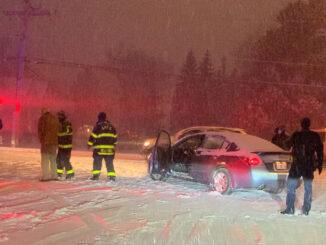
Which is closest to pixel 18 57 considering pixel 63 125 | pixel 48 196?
pixel 63 125

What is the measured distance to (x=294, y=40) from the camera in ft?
105

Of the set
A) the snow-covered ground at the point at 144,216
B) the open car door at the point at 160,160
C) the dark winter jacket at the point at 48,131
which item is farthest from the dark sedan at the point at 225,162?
the dark winter jacket at the point at 48,131

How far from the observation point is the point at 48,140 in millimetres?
9852

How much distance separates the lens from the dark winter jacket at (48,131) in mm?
9812

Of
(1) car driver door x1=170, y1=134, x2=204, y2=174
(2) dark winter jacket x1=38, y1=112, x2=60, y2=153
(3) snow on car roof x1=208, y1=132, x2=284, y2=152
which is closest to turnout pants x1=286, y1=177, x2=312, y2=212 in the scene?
(3) snow on car roof x1=208, y1=132, x2=284, y2=152

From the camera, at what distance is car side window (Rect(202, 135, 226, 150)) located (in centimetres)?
915

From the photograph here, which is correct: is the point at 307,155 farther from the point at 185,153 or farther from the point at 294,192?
the point at 185,153

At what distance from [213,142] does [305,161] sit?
3.02 meters

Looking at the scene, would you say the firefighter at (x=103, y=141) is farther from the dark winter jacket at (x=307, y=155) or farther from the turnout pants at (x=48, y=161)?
the dark winter jacket at (x=307, y=155)

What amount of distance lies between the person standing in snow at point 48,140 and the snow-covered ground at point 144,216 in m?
0.59

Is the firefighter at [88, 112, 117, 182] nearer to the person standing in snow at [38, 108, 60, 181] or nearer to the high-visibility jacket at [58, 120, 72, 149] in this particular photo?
the high-visibility jacket at [58, 120, 72, 149]

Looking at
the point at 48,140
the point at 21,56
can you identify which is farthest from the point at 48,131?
the point at 21,56

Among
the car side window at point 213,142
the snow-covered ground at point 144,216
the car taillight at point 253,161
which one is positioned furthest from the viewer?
the car side window at point 213,142

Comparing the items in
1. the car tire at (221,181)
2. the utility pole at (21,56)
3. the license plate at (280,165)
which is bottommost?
the car tire at (221,181)
